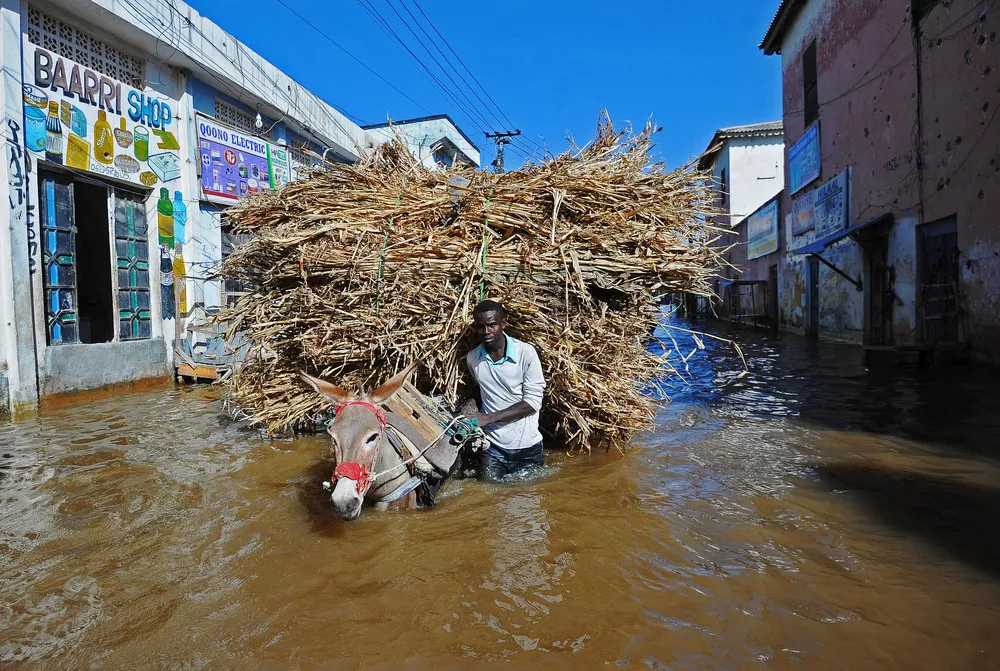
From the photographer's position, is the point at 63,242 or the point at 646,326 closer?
the point at 646,326

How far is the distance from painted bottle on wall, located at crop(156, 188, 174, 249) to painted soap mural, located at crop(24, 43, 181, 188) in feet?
0.90

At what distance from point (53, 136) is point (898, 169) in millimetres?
15001

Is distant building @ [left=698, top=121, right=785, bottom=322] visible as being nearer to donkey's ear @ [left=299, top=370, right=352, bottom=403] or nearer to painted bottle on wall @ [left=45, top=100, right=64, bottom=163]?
painted bottle on wall @ [left=45, top=100, right=64, bottom=163]

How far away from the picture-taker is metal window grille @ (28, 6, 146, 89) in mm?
8016

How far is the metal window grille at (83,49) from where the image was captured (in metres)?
8.02

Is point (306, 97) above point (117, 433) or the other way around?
above

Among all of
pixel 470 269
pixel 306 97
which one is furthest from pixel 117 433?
pixel 306 97

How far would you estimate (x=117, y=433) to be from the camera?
20.8ft

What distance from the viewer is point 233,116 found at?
12.1m

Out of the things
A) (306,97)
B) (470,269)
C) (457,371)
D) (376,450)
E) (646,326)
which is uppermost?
(306,97)

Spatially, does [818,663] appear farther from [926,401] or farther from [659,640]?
[926,401]

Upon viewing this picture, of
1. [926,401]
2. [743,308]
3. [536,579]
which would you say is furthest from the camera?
[743,308]

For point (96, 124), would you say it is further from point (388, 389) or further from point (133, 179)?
point (388, 389)

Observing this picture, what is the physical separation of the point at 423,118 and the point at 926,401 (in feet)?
79.3
